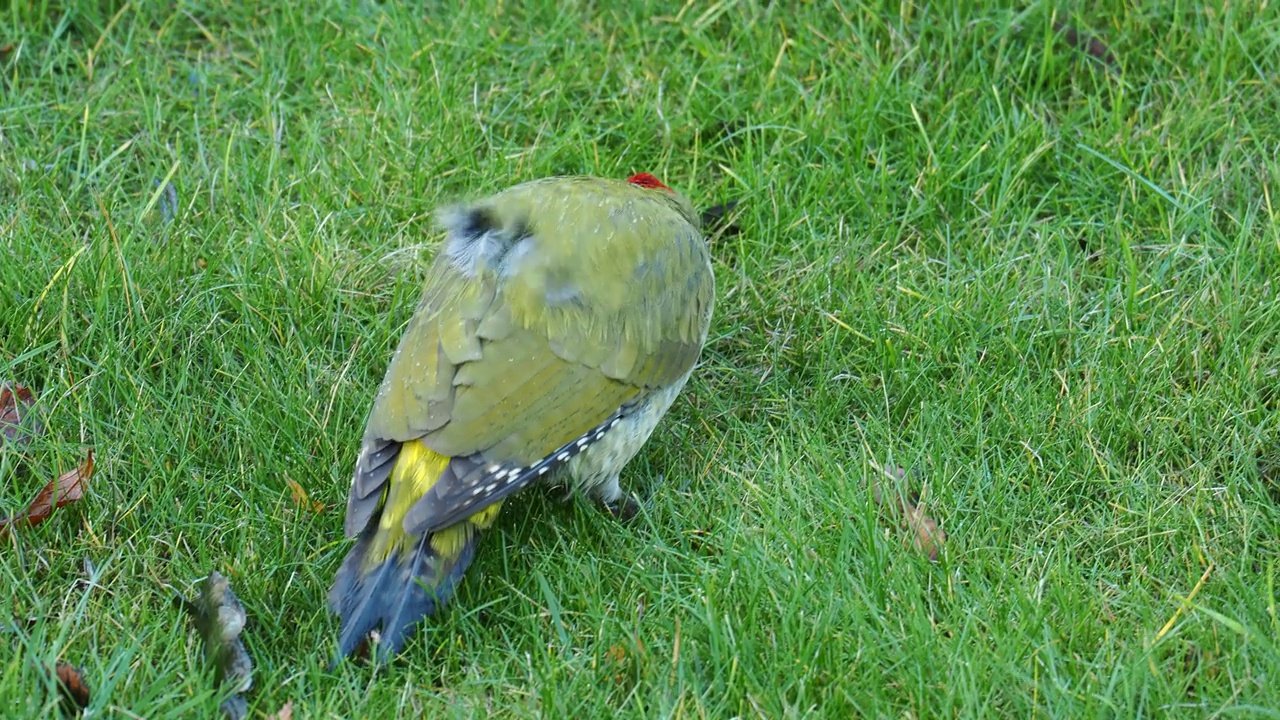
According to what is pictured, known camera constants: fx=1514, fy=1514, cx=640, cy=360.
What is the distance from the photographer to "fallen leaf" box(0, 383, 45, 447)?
4.17m

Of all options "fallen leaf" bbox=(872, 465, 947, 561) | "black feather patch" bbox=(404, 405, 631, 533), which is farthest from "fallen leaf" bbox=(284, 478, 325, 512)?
"fallen leaf" bbox=(872, 465, 947, 561)

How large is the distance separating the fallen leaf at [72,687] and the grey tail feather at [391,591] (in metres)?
0.58

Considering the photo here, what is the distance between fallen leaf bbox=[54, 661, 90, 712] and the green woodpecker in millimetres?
588

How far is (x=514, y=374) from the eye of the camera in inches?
156

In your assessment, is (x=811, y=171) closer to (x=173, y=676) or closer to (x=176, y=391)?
(x=176, y=391)

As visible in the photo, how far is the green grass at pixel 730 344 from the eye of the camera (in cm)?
357

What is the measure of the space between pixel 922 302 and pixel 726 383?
68 cm

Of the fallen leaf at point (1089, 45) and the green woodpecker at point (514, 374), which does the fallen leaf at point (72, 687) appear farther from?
the fallen leaf at point (1089, 45)

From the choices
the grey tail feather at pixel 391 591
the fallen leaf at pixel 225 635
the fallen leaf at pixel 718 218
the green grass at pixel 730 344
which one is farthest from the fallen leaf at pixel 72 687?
the fallen leaf at pixel 718 218

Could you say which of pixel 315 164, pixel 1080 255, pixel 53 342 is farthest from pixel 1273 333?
pixel 53 342

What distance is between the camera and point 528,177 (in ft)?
17.5

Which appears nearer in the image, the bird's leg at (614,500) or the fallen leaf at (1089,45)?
the bird's leg at (614,500)

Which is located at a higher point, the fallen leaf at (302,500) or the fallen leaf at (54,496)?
the fallen leaf at (54,496)

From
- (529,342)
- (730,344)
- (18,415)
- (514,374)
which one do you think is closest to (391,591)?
(514,374)
